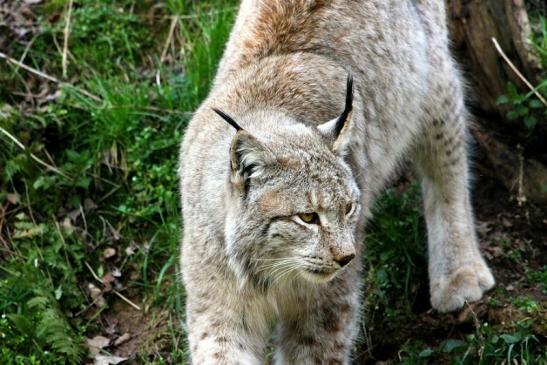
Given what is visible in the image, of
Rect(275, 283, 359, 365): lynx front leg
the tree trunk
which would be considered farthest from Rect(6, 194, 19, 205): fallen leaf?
the tree trunk

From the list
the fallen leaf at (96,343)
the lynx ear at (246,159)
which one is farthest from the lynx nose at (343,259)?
the fallen leaf at (96,343)

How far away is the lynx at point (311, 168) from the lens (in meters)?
4.05

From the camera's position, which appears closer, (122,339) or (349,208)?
(349,208)

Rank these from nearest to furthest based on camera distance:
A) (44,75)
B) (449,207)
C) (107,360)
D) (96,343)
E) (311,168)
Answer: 1. (311,168)
2. (107,360)
3. (96,343)
4. (449,207)
5. (44,75)

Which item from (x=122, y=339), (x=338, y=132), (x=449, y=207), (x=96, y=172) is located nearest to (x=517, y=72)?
(x=449, y=207)

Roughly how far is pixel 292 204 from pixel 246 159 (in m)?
0.27

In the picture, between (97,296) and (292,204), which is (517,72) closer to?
(292,204)

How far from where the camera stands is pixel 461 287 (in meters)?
5.80

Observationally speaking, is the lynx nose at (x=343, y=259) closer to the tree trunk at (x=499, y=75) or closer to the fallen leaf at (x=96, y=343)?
the fallen leaf at (x=96, y=343)

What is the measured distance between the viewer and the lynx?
4.05 m

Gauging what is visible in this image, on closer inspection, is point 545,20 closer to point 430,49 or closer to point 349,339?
point 430,49

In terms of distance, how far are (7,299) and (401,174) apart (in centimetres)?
280

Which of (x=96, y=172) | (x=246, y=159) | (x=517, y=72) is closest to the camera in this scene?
(x=246, y=159)

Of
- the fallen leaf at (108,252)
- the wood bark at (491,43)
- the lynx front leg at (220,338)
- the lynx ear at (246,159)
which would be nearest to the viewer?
the lynx ear at (246,159)
